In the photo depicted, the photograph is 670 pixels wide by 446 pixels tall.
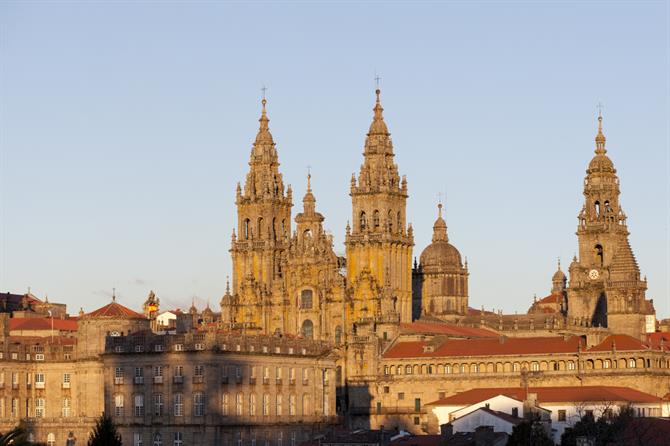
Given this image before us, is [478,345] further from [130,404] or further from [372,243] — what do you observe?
[130,404]

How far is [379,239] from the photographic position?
630 ft

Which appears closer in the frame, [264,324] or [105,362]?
[105,362]

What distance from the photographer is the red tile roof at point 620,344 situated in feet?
566

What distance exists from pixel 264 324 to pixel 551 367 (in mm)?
34977

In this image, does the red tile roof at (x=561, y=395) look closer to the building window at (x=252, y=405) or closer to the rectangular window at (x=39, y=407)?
the building window at (x=252, y=405)

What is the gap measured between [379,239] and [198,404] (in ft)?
128

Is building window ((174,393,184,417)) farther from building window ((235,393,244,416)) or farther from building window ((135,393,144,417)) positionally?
building window ((235,393,244,416))

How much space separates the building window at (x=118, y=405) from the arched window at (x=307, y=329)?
35436 mm

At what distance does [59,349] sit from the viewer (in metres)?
173

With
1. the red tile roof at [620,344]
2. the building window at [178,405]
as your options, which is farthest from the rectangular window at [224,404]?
the red tile roof at [620,344]

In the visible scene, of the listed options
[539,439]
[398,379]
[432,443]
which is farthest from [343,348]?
[539,439]

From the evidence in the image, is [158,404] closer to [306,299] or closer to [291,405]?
[291,405]

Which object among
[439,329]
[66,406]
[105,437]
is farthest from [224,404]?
[439,329]

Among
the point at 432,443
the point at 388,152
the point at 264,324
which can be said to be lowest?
the point at 432,443
